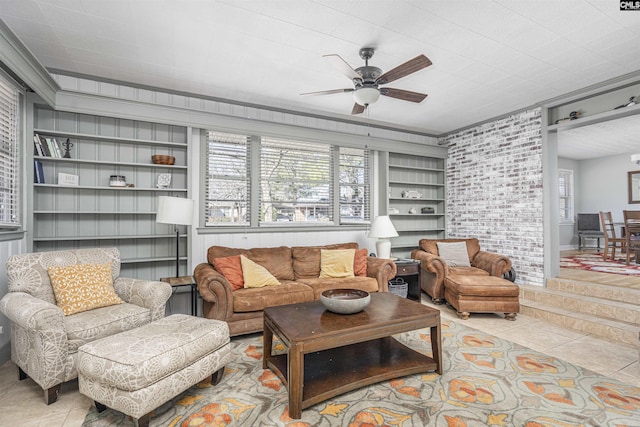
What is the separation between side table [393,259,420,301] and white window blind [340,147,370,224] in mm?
1113

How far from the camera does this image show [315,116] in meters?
4.92

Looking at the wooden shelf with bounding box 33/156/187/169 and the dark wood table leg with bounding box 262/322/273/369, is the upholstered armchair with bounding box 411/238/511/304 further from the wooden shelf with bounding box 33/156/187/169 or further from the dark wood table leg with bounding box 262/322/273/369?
the wooden shelf with bounding box 33/156/187/169

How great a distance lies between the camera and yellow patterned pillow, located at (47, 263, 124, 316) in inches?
98.9

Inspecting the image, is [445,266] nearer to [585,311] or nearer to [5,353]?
[585,311]

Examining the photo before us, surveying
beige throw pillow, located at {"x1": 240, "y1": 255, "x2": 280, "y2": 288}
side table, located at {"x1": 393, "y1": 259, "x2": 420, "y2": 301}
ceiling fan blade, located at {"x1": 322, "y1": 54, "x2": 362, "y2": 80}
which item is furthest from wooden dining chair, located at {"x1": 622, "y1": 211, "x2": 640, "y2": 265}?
beige throw pillow, located at {"x1": 240, "y1": 255, "x2": 280, "y2": 288}

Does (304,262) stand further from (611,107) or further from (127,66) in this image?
(611,107)

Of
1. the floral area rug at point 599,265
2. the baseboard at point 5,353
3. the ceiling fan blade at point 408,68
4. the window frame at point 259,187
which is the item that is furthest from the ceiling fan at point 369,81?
the floral area rug at point 599,265

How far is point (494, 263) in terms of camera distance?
14.3 ft

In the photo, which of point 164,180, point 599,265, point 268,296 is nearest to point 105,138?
point 164,180

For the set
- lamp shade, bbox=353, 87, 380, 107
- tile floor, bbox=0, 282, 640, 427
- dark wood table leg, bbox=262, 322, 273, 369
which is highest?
lamp shade, bbox=353, 87, 380, 107

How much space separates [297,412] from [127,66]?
3.60m

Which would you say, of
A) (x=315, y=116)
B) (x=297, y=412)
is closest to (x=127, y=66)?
(x=315, y=116)

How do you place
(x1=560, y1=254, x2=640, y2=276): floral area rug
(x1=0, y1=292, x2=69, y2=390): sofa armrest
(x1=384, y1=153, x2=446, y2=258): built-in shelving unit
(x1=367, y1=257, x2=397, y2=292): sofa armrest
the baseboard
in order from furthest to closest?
1. (x1=384, y1=153, x2=446, y2=258): built-in shelving unit
2. (x1=560, y1=254, x2=640, y2=276): floral area rug
3. (x1=367, y1=257, x2=397, y2=292): sofa armrest
4. the baseboard
5. (x1=0, y1=292, x2=69, y2=390): sofa armrest

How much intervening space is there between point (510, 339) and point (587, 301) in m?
1.34
